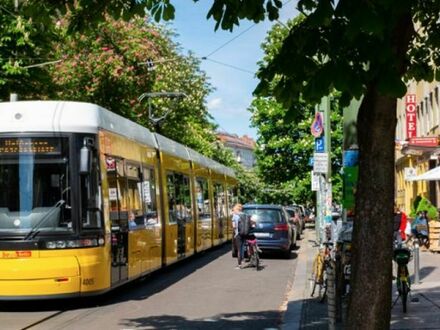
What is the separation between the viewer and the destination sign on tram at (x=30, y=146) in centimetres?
1209

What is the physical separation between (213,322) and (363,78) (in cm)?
667

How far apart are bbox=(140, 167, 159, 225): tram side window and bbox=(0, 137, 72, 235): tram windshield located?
3.44 metres

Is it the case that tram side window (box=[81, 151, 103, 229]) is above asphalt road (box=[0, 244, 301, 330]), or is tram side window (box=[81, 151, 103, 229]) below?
above

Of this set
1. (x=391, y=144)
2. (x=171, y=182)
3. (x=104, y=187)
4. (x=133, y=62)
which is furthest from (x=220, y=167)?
(x=391, y=144)

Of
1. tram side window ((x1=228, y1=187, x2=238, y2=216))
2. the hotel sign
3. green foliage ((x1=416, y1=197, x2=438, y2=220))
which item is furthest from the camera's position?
tram side window ((x1=228, y1=187, x2=238, y2=216))

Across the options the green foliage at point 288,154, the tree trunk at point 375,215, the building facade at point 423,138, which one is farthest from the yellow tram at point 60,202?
the green foliage at point 288,154

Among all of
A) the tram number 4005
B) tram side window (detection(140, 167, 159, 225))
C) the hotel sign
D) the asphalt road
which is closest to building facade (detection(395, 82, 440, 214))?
the hotel sign

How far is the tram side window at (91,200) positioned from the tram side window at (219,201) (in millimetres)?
14696

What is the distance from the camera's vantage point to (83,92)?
34688mm

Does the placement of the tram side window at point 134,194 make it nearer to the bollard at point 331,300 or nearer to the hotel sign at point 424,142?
the bollard at point 331,300

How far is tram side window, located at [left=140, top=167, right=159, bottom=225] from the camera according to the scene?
15.5 m

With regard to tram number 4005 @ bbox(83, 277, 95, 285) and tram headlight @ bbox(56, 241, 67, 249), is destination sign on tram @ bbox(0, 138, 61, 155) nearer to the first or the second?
tram headlight @ bbox(56, 241, 67, 249)

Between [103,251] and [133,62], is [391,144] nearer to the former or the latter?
[103,251]

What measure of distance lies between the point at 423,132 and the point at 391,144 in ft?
115
